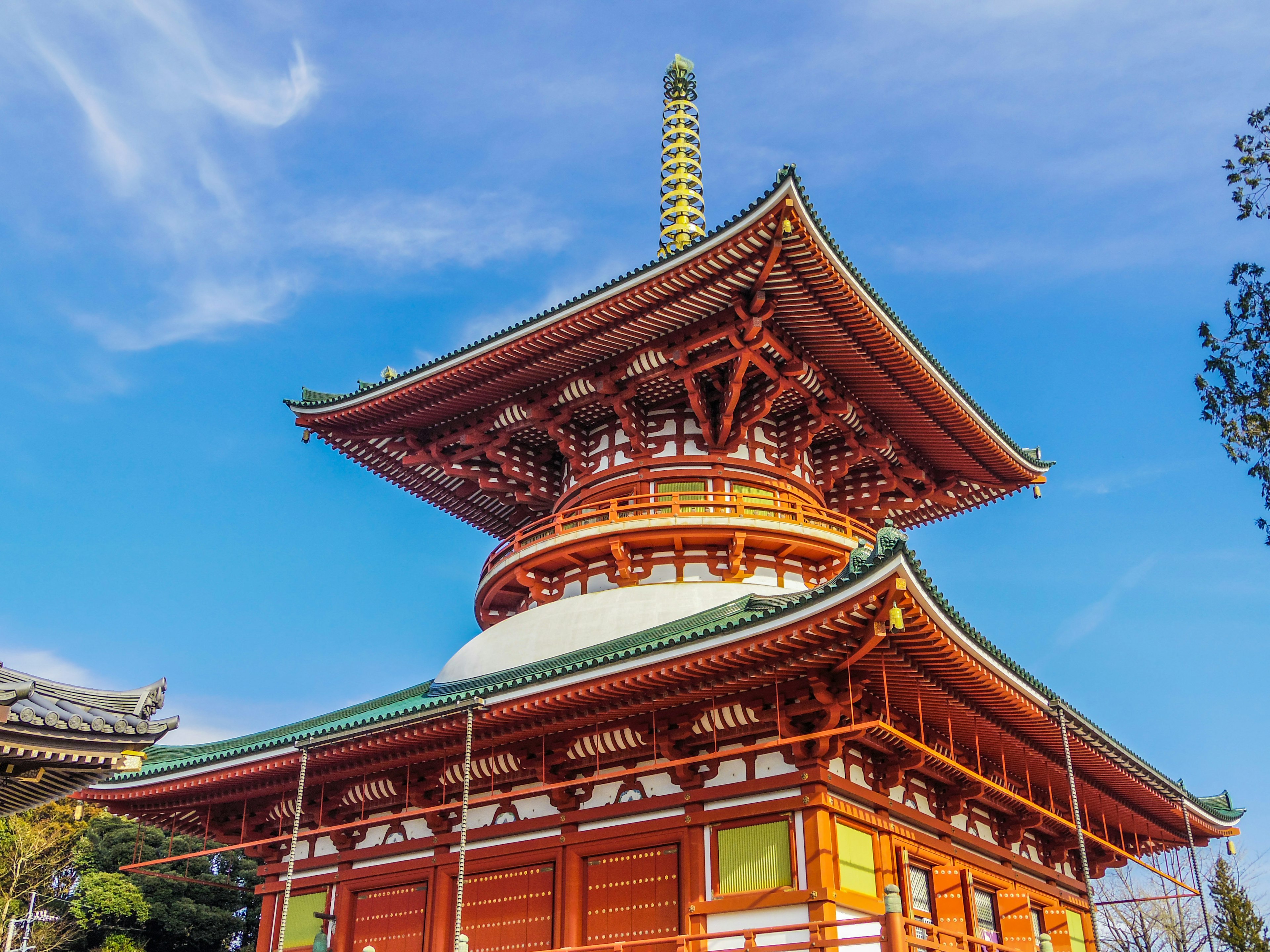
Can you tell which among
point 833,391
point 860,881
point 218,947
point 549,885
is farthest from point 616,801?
point 218,947

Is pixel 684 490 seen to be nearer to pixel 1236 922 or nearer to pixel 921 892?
pixel 921 892

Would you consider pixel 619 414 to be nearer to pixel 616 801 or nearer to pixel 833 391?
pixel 833 391

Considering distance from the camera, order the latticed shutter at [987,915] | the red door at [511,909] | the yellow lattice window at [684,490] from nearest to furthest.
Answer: the red door at [511,909]
the latticed shutter at [987,915]
the yellow lattice window at [684,490]

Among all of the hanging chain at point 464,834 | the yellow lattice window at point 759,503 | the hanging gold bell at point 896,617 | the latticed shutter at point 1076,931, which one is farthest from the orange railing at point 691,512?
the latticed shutter at point 1076,931

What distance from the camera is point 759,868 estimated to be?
51.3ft

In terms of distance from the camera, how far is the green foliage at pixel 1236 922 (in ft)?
108

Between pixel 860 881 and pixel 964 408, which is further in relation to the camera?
pixel 964 408

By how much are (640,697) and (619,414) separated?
27.0ft

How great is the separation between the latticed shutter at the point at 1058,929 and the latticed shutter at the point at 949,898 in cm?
388

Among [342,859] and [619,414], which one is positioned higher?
[619,414]

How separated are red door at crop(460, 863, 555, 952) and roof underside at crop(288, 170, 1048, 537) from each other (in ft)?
32.2

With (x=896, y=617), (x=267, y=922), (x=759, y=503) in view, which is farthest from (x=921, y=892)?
(x=267, y=922)

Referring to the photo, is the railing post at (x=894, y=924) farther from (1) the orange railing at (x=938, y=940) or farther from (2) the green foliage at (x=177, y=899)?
(2) the green foliage at (x=177, y=899)

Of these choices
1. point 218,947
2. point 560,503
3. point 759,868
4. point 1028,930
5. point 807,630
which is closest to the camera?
point 807,630
